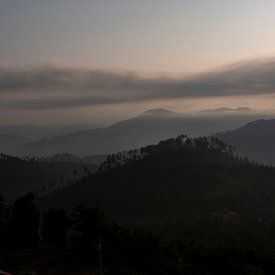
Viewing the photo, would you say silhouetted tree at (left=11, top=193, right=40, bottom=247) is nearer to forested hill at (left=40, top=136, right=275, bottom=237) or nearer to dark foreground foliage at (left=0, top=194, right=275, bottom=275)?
dark foreground foliage at (left=0, top=194, right=275, bottom=275)

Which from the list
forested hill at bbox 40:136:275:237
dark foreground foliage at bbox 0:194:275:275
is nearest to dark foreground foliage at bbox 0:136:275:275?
dark foreground foliage at bbox 0:194:275:275

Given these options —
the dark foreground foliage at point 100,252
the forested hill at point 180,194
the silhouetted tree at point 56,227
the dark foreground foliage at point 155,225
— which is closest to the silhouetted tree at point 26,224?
the dark foreground foliage at point 100,252

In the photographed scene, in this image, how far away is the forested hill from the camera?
149m

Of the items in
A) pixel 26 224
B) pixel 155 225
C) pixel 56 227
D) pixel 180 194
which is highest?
pixel 26 224

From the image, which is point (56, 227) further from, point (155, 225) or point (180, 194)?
point (180, 194)

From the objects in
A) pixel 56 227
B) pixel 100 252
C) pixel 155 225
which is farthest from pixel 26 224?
pixel 155 225

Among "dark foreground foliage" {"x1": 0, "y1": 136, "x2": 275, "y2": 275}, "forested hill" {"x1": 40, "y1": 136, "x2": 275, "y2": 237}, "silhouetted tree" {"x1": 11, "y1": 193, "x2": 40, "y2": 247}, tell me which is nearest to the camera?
"dark foreground foliage" {"x1": 0, "y1": 136, "x2": 275, "y2": 275}

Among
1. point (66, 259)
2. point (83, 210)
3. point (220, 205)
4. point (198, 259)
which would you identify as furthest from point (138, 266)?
point (220, 205)

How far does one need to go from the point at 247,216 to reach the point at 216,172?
161 ft

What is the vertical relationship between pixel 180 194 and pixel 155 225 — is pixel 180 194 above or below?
above

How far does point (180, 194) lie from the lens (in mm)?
171000

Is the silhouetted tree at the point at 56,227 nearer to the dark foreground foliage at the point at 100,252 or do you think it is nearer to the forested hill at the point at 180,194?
the dark foreground foliage at the point at 100,252

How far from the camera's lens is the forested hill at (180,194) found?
14900cm

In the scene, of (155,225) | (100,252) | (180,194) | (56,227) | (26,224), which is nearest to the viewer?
(100,252)
